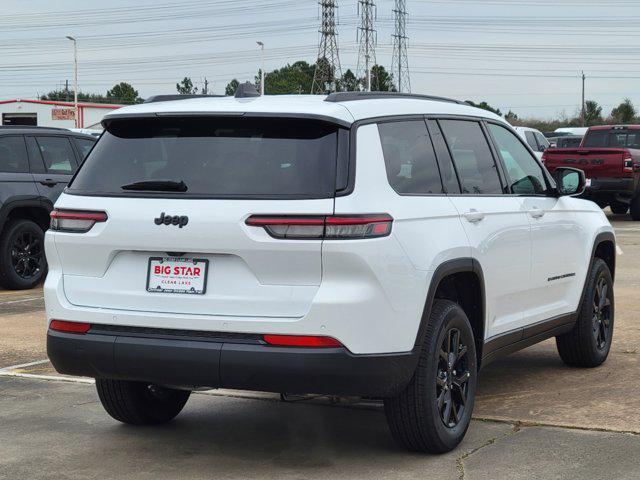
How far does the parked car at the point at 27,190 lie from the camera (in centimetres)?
1315

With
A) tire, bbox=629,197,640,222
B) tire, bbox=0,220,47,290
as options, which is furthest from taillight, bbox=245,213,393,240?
tire, bbox=629,197,640,222


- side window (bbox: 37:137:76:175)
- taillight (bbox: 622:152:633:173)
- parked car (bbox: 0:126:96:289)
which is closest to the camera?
parked car (bbox: 0:126:96:289)

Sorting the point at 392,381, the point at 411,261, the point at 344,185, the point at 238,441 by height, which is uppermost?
the point at 344,185

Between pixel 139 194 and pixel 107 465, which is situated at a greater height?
pixel 139 194

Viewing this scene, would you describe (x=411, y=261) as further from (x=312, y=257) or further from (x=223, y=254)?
(x=223, y=254)

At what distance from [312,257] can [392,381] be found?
0.69 m

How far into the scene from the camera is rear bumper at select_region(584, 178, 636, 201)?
2308 cm

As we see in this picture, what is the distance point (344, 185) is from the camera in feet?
16.8

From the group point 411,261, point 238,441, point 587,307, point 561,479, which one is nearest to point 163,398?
point 238,441

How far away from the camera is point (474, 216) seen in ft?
19.9

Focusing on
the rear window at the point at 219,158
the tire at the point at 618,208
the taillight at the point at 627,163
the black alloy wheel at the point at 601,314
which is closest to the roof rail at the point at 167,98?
the rear window at the point at 219,158

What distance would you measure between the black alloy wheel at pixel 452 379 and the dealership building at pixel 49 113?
7766cm

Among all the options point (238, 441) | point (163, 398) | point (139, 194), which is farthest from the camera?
point (163, 398)

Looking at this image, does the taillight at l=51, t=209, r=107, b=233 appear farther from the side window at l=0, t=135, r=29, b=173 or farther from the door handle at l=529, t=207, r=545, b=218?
the side window at l=0, t=135, r=29, b=173
